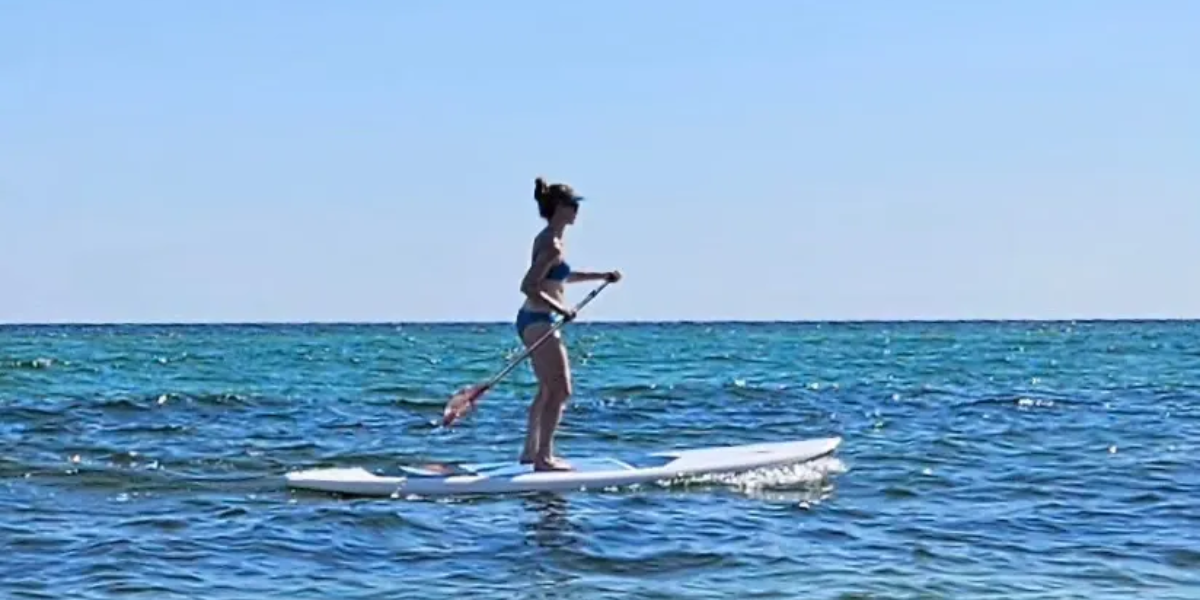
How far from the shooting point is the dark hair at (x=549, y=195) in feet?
36.1

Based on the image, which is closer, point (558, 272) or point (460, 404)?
point (558, 272)

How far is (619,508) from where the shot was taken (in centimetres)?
1090

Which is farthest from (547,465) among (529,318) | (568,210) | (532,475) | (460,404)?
(568,210)

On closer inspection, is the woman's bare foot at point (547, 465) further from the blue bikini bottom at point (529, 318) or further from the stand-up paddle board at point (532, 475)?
the blue bikini bottom at point (529, 318)

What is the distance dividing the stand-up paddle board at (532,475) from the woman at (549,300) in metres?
0.25

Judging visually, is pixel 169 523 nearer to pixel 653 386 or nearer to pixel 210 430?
pixel 210 430

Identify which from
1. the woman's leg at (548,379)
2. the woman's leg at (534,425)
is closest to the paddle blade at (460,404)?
the woman's leg at (534,425)

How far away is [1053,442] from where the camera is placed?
16.2 meters

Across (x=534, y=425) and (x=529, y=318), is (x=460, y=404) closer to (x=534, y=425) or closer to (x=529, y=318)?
(x=534, y=425)

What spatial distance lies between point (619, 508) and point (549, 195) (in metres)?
1.88

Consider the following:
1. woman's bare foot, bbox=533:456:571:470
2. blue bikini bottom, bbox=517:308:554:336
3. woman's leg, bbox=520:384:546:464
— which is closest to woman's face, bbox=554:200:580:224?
blue bikini bottom, bbox=517:308:554:336

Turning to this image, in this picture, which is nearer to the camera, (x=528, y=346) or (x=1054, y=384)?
(x=528, y=346)

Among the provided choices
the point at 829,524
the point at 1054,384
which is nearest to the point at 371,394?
the point at 1054,384

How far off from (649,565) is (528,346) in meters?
2.69
